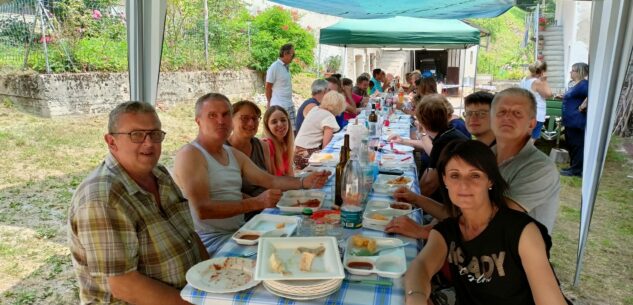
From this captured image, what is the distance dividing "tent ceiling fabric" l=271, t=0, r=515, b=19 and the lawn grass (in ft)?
8.20

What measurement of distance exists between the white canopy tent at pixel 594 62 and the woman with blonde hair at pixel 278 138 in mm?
885

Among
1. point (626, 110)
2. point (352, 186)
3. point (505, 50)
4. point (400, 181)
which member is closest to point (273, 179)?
point (352, 186)

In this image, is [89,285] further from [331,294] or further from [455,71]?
[455,71]

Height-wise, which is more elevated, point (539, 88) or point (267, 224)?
point (539, 88)

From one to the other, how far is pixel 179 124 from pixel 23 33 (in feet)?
9.20

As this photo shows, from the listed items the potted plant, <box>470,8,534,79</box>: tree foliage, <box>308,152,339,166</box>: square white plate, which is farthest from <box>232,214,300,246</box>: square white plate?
<box>470,8,534,79</box>: tree foliage

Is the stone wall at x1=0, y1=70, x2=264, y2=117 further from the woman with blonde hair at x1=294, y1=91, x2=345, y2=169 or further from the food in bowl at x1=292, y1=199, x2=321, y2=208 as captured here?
the food in bowl at x1=292, y1=199, x2=321, y2=208

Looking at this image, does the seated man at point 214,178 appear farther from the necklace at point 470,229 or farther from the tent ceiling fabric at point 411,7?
the tent ceiling fabric at point 411,7

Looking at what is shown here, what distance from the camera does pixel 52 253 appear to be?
3543 mm

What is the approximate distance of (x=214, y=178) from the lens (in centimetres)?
247

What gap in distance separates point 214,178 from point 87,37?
596 centimetres

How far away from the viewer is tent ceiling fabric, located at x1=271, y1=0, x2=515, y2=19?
457 centimetres

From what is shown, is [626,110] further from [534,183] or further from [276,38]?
[534,183]

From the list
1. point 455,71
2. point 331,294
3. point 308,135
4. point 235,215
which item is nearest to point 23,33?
point 308,135
